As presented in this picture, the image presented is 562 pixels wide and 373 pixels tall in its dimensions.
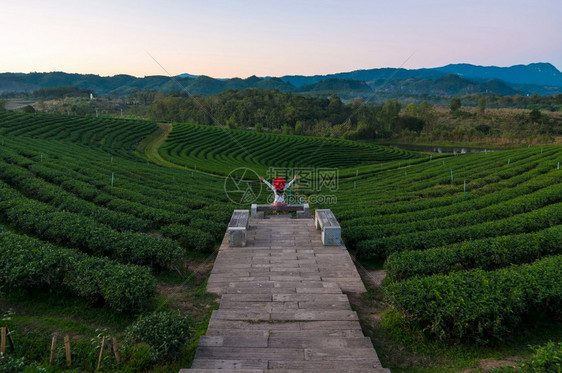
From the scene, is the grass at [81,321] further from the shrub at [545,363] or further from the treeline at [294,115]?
the treeline at [294,115]

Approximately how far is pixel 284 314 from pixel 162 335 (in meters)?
2.36

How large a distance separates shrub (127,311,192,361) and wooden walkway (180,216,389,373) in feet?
1.34

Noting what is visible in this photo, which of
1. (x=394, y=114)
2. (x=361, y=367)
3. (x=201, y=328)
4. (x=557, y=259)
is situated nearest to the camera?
(x=361, y=367)

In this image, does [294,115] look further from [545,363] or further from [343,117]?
[545,363]

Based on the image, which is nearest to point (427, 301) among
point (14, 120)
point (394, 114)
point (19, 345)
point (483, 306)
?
point (483, 306)

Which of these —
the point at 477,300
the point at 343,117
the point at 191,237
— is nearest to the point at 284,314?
the point at 477,300

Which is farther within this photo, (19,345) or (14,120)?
(14,120)

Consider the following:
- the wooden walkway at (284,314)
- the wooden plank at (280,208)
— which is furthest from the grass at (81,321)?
the wooden plank at (280,208)

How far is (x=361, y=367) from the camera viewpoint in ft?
16.3

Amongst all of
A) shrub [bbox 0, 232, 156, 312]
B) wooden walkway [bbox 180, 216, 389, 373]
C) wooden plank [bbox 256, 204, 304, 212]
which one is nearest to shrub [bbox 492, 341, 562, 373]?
wooden walkway [bbox 180, 216, 389, 373]

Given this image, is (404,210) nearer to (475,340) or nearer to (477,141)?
(475,340)

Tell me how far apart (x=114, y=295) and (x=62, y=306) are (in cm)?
143

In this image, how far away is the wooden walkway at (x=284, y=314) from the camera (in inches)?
201

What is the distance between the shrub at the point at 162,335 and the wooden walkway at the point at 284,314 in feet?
1.34
